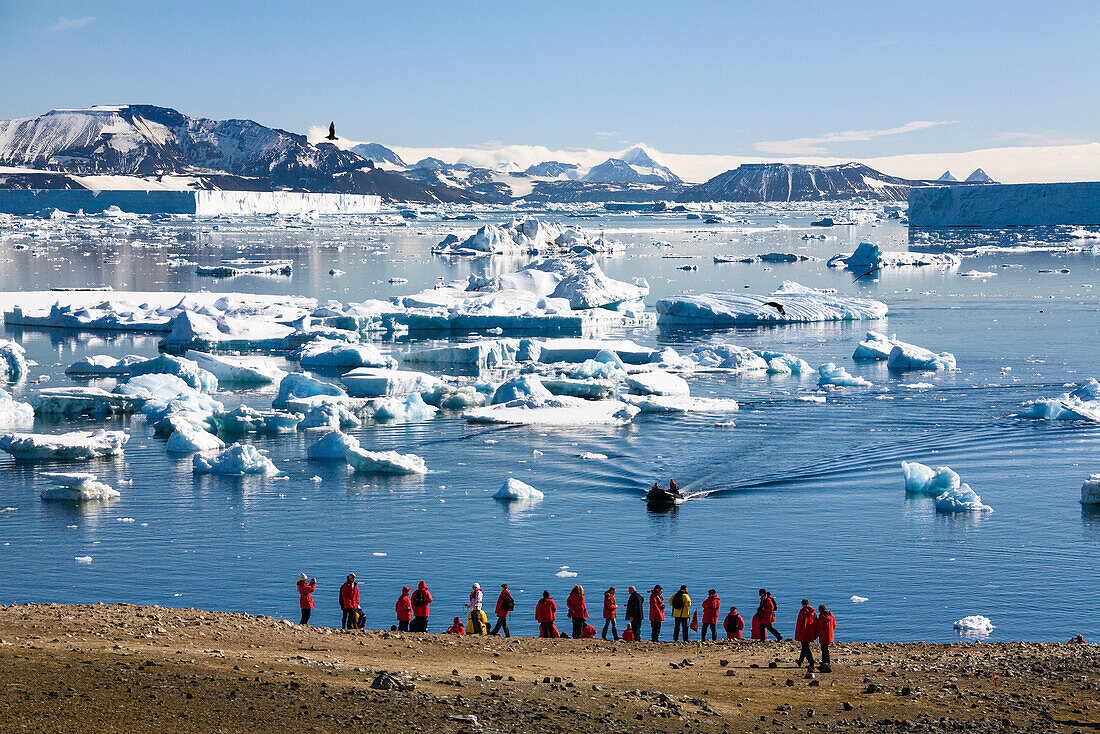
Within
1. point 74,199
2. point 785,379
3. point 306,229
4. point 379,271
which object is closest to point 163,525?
point 785,379

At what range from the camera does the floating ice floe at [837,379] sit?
2428 cm

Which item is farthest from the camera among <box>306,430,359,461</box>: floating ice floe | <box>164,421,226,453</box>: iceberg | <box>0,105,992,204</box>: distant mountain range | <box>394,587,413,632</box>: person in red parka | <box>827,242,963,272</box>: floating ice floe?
<box>0,105,992,204</box>: distant mountain range

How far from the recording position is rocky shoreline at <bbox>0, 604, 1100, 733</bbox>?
286 inches

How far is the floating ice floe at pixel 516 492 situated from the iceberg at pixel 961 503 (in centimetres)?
534

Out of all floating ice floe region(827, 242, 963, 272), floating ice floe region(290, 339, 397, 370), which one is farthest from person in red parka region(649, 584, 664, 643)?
floating ice floe region(827, 242, 963, 272)

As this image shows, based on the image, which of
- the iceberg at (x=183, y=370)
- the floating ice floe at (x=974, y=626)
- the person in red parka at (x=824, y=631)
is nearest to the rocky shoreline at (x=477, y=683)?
the person in red parka at (x=824, y=631)

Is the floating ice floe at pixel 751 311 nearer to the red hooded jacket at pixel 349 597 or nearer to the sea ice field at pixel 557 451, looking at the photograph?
the sea ice field at pixel 557 451

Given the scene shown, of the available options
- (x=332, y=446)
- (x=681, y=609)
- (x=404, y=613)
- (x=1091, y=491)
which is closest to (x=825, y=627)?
(x=681, y=609)

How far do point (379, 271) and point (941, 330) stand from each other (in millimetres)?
27439

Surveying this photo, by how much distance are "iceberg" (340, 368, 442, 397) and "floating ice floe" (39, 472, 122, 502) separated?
7.49 m

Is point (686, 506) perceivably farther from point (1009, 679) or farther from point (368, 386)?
point (368, 386)

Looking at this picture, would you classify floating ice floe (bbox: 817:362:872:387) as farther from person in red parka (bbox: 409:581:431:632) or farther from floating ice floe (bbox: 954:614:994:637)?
person in red parka (bbox: 409:581:431:632)

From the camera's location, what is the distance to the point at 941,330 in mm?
32938

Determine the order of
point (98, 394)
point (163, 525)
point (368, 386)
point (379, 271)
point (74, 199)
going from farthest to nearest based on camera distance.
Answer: point (74, 199) < point (379, 271) < point (368, 386) < point (98, 394) < point (163, 525)
